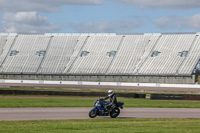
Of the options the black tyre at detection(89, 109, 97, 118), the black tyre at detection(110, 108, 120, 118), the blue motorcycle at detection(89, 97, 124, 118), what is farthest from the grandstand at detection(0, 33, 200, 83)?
the black tyre at detection(89, 109, 97, 118)

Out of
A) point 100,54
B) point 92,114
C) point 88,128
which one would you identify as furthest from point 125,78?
point 88,128

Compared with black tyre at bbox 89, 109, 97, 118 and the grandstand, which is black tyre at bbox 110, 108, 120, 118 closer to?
black tyre at bbox 89, 109, 97, 118

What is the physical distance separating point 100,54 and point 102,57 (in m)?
1.46

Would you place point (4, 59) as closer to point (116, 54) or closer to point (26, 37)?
point (26, 37)

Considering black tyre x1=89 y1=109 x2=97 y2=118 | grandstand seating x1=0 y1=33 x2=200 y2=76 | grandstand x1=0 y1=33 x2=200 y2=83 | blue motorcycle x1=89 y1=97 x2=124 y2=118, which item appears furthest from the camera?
grandstand seating x1=0 y1=33 x2=200 y2=76

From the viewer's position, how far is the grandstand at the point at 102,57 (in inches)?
3494

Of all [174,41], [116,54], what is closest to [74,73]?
[116,54]

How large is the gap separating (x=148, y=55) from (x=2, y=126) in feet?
254

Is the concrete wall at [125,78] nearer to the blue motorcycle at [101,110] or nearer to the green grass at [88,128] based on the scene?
the blue motorcycle at [101,110]

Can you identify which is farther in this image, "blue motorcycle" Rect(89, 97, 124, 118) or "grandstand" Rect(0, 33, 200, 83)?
"grandstand" Rect(0, 33, 200, 83)

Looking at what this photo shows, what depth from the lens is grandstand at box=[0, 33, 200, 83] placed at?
88.8 metres

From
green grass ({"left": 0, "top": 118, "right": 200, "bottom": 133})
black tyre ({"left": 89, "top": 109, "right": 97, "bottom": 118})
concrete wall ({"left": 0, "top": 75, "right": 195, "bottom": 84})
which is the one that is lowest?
green grass ({"left": 0, "top": 118, "right": 200, "bottom": 133})

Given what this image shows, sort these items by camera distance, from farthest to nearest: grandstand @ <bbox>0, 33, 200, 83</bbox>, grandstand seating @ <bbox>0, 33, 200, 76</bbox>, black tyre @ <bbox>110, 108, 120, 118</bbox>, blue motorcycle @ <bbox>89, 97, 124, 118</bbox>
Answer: grandstand seating @ <bbox>0, 33, 200, 76</bbox>
grandstand @ <bbox>0, 33, 200, 83</bbox>
black tyre @ <bbox>110, 108, 120, 118</bbox>
blue motorcycle @ <bbox>89, 97, 124, 118</bbox>

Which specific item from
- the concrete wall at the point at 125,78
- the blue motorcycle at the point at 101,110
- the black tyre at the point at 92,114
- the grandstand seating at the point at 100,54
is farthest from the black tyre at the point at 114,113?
the grandstand seating at the point at 100,54
